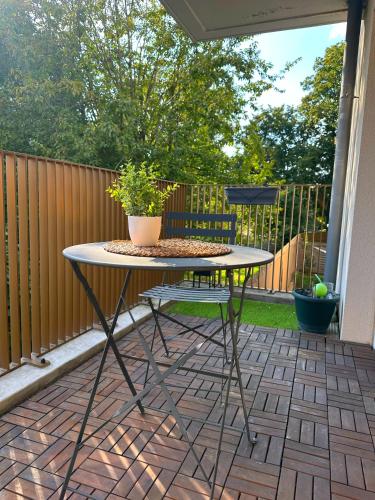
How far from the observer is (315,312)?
3316 millimetres

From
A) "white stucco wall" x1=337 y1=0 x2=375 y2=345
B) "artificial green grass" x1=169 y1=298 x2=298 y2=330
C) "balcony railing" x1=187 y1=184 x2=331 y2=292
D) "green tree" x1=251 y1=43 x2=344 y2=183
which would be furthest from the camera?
"green tree" x1=251 y1=43 x2=344 y2=183

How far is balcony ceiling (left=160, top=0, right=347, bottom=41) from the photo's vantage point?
10.6 ft

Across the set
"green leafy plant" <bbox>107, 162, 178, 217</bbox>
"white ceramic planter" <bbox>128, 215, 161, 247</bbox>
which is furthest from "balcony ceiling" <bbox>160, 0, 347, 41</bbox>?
"white ceramic planter" <bbox>128, 215, 161, 247</bbox>

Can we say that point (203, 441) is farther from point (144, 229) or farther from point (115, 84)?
point (115, 84)

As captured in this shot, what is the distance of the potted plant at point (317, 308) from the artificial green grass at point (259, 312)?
0.20 meters

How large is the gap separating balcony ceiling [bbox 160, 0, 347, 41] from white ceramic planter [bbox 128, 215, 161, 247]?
2493mm

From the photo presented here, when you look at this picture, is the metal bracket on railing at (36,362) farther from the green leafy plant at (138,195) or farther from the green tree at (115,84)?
the green tree at (115,84)

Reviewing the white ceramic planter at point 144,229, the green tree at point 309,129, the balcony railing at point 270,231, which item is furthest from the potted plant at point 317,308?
the green tree at point 309,129

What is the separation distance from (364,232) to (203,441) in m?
2.23

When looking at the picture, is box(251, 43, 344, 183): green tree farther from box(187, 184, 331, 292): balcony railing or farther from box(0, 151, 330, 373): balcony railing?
box(0, 151, 330, 373): balcony railing

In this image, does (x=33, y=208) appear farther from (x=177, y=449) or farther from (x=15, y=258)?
(x=177, y=449)

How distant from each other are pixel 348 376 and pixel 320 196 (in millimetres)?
2724

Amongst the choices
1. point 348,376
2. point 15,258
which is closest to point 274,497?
point 348,376

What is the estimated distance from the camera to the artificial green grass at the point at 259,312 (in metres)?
3.65
